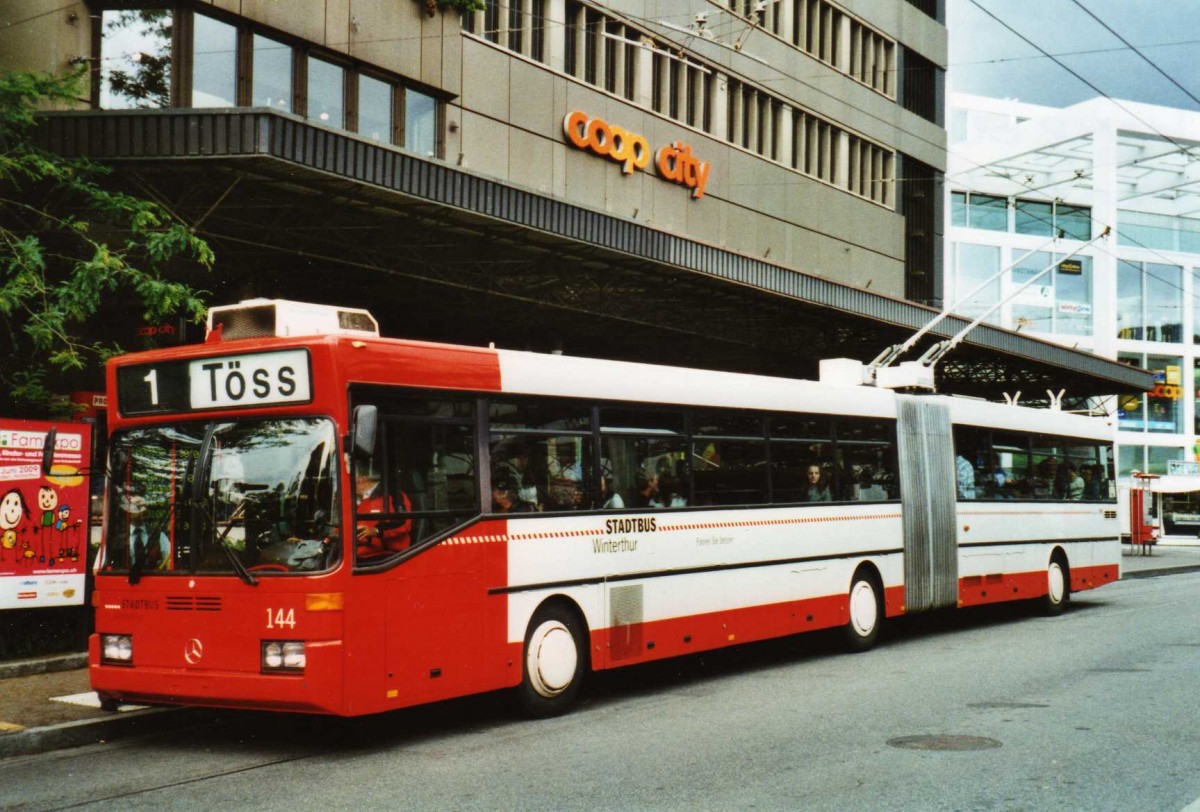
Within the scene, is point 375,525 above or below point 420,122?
below

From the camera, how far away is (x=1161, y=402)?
6500 cm

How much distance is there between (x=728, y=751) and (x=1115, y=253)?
199 ft

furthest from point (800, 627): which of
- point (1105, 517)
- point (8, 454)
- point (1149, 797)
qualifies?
point (1105, 517)

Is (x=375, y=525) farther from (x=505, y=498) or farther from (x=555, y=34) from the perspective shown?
(x=555, y=34)

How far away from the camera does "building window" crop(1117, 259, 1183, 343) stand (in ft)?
214

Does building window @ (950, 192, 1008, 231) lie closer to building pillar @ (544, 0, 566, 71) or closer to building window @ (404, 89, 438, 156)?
building pillar @ (544, 0, 566, 71)

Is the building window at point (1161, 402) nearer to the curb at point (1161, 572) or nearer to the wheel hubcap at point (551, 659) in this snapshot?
the curb at point (1161, 572)

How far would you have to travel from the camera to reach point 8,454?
11.9m

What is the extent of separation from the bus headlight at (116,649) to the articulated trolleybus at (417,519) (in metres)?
0.02

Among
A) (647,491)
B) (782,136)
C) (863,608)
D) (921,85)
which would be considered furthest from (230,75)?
(921,85)

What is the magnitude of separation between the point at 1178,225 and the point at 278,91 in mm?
58395

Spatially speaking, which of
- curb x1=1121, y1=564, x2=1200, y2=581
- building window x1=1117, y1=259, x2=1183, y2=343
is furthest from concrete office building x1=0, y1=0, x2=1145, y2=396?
building window x1=1117, y1=259, x2=1183, y2=343

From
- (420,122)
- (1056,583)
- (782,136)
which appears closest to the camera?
(1056,583)

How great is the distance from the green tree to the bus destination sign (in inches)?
109
